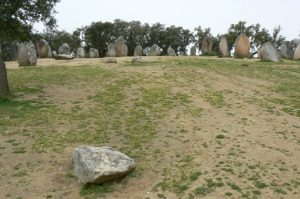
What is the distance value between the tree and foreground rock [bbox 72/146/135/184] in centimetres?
877

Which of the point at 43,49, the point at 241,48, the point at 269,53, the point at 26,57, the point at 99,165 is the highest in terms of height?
the point at 241,48

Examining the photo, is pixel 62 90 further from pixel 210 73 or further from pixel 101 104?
pixel 210 73

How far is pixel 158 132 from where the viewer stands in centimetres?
1588

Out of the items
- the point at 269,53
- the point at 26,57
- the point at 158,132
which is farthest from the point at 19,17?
the point at 269,53

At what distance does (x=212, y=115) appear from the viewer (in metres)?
17.8

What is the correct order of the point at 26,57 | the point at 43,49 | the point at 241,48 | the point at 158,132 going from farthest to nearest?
the point at 43,49
the point at 241,48
the point at 26,57
the point at 158,132

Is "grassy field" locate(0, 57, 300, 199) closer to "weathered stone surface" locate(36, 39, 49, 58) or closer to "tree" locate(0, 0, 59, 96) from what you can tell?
"tree" locate(0, 0, 59, 96)

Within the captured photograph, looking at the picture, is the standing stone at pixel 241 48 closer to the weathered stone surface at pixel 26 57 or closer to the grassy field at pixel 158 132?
the grassy field at pixel 158 132

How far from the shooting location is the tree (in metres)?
18.9

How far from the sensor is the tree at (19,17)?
18.9 m

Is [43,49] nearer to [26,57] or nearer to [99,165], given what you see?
[26,57]

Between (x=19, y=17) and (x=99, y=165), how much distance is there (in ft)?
36.3

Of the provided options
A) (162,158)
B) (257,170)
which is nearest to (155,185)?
(162,158)

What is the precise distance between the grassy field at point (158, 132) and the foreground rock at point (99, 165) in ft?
0.98
